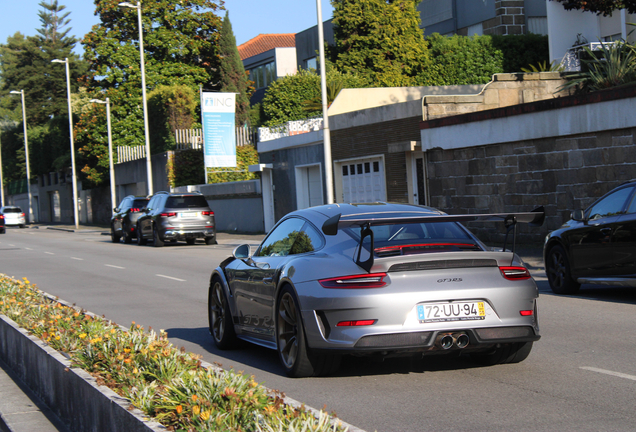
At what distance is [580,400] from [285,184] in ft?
86.5

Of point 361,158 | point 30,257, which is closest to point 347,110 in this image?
point 361,158

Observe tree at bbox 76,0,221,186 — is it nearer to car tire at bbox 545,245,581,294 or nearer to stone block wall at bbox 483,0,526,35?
stone block wall at bbox 483,0,526,35

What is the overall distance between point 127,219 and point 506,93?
1522cm

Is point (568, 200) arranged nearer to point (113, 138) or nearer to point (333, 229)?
point (333, 229)

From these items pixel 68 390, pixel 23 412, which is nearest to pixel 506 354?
pixel 68 390

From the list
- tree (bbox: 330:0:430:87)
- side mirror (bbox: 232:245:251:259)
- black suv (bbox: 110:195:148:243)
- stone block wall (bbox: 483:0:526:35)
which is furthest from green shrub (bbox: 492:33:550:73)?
side mirror (bbox: 232:245:251:259)

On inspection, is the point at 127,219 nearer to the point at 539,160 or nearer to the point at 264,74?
the point at 539,160

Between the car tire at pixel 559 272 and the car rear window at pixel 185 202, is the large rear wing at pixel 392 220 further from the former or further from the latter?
the car rear window at pixel 185 202

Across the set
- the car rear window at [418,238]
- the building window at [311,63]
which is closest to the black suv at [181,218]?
the car rear window at [418,238]

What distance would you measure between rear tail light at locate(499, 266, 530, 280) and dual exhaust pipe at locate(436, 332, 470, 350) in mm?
608

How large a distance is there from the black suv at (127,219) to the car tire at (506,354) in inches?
1002

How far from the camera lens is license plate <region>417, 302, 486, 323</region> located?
5.99 meters

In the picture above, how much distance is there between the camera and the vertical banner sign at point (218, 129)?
35.9 metres

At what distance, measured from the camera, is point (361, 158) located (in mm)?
25969
